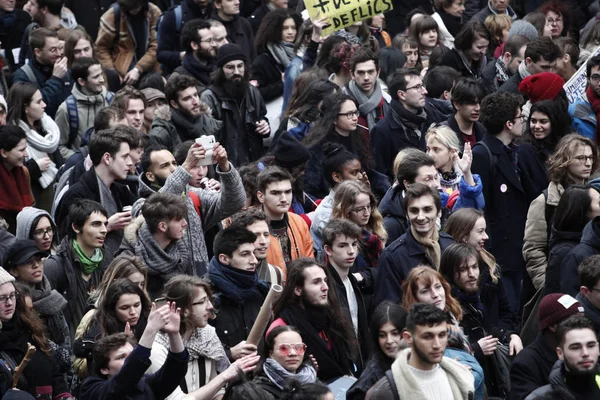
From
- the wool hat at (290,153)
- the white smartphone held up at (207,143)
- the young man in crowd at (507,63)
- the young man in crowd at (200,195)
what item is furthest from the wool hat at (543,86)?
the white smartphone held up at (207,143)

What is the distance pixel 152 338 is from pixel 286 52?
26.3ft

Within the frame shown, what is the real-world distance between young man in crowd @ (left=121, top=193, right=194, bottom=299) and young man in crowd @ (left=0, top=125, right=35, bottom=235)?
2.08 meters

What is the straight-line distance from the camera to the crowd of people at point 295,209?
9352 mm

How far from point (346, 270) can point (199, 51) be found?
5.38 meters

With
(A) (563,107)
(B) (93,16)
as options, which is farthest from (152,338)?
(B) (93,16)

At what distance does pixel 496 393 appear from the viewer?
1022cm

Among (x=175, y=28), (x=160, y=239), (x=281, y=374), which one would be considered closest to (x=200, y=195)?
(x=160, y=239)

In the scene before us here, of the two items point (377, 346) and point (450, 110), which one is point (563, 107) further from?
point (377, 346)

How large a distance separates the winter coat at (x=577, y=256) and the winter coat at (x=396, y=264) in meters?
0.92

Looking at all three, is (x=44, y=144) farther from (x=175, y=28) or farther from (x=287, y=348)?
(x=287, y=348)

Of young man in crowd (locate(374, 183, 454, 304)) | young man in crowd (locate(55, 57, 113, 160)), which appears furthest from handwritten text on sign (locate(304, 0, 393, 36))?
young man in crowd (locate(374, 183, 454, 304))

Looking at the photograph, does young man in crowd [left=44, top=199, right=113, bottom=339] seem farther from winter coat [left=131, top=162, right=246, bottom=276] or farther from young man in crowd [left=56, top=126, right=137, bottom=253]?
young man in crowd [left=56, top=126, right=137, bottom=253]

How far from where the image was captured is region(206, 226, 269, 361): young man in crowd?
10.1m

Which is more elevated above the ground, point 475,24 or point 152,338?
point 152,338
